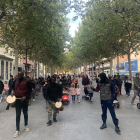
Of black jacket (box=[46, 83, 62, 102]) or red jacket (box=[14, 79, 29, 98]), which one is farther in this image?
black jacket (box=[46, 83, 62, 102])

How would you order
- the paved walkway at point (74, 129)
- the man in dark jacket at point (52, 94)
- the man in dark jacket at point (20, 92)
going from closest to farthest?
the paved walkway at point (74, 129) → the man in dark jacket at point (20, 92) → the man in dark jacket at point (52, 94)

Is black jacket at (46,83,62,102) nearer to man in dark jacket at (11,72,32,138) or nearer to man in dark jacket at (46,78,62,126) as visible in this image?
man in dark jacket at (46,78,62,126)

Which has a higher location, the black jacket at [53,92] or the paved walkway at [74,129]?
the black jacket at [53,92]

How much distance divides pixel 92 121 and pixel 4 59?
23301 millimetres

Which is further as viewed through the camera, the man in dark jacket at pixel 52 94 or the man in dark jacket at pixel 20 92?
the man in dark jacket at pixel 52 94

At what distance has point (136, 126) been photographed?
5223 millimetres

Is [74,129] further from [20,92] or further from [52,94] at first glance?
[20,92]

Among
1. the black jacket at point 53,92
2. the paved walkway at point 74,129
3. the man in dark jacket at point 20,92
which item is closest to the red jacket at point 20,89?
the man in dark jacket at point 20,92

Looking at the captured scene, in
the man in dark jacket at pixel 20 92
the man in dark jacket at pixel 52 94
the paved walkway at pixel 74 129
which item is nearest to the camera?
the paved walkway at pixel 74 129

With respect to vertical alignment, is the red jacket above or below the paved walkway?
above

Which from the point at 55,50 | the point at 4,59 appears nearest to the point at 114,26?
the point at 55,50

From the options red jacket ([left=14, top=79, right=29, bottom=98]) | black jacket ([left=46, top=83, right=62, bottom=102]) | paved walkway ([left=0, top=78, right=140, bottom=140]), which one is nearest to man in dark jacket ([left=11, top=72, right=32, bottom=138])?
red jacket ([left=14, top=79, right=29, bottom=98])

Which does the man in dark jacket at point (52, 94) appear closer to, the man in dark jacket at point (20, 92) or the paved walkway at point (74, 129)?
the paved walkway at point (74, 129)

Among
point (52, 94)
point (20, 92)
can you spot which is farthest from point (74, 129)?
point (20, 92)
